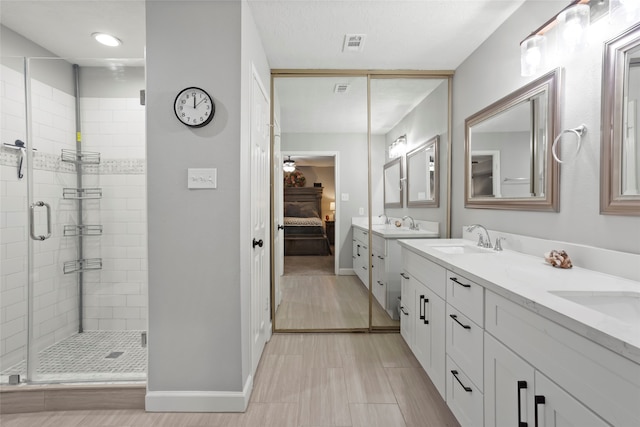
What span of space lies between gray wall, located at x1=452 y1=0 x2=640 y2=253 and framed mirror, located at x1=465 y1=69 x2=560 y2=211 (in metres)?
0.06

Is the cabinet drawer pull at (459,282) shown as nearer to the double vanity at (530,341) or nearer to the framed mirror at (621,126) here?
the double vanity at (530,341)

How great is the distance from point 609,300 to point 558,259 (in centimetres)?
42

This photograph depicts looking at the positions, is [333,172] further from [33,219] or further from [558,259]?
[33,219]

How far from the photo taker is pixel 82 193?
2.38 m

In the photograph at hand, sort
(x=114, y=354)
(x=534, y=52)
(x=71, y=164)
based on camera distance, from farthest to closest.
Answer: (x=71, y=164)
(x=114, y=354)
(x=534, y=52)

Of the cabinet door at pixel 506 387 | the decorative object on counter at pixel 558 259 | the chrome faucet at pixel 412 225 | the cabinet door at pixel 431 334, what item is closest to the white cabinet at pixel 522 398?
the cabinet door at pixel 506 387

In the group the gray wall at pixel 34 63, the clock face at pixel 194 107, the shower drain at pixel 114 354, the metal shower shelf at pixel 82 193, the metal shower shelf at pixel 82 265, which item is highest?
the gray wall at pixel 34 63

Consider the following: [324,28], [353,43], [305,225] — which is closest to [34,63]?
[324,28]

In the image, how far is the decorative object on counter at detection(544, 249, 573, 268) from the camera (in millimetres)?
1467

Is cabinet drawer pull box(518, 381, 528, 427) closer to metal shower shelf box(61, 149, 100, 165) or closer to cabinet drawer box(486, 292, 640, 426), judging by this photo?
cabinet drawer box(486, 292, 640, 426)

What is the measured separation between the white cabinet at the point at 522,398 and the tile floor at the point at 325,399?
0.59m

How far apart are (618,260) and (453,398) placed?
1017mm

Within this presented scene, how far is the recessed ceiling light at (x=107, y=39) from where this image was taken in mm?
2205

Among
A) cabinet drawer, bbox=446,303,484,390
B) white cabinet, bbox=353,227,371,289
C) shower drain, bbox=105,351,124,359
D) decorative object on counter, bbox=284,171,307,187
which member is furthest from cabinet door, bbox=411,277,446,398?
decorative object on counter, bbox=284,171,307,187
